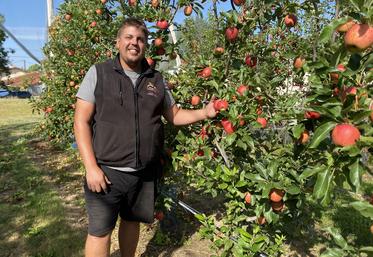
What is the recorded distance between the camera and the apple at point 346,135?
1.39 metres

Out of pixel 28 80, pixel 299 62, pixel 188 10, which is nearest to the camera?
pixel 299 62

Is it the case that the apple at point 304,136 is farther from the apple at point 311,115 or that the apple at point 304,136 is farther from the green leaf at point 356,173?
the green leaf at point 356,173

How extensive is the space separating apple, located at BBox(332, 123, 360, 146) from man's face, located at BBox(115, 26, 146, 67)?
1.64 meters

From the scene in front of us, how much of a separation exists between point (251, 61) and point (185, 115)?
2.08 ft

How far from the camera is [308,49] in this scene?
257 cm

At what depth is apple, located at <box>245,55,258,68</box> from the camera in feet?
9.73

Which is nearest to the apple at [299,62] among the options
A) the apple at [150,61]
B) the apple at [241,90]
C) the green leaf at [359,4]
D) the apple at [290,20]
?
the apple at [241,90]

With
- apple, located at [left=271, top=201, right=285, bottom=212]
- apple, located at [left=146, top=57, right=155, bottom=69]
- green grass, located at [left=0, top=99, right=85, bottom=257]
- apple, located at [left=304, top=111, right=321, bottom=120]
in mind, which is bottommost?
green grass, located at [left=0, top=99, right=85, bottom=257]

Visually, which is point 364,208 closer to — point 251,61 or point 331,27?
point 331,27

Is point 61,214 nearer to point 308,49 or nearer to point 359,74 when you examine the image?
point 308,49

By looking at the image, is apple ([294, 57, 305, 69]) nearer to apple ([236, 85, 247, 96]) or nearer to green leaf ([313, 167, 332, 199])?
apple ([236, 85, 247, 96])

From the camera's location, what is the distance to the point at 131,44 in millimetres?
2709

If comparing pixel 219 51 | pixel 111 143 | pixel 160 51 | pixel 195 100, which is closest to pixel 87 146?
pixel 111 143

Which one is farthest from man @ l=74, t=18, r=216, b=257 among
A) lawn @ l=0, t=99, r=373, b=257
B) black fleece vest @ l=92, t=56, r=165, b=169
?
lawn @ l=0, t=99, r=373, b=257
